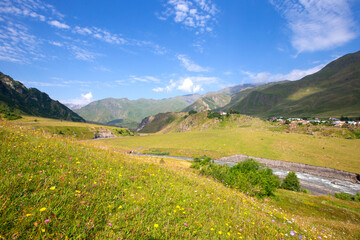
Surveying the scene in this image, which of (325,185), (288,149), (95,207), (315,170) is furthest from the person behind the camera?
(288,149)

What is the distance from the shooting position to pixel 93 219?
402 centimetres

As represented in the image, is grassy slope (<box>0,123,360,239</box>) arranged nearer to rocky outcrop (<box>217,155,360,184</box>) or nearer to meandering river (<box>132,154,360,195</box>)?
meandering river (<box>132,154,360,195</box>)

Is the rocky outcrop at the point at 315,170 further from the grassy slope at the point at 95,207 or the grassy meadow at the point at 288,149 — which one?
the grassy slope at the point at 95,207

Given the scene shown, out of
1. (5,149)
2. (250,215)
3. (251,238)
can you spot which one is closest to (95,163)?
(5,149)

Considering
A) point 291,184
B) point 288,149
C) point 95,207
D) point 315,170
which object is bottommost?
point 315,170

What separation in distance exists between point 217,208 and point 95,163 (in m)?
6.62

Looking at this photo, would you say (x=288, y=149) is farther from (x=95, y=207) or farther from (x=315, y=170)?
(x=95, y=207)

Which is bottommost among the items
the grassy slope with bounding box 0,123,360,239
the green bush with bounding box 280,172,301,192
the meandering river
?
the meandering river

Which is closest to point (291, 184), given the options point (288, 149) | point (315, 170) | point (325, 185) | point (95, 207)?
point (325, 185)

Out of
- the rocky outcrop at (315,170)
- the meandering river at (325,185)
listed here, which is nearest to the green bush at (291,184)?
the meandering river at (325,185)

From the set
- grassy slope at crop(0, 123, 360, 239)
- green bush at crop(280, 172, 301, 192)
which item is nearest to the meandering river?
green bush at crop(280, 172, 301, 192)

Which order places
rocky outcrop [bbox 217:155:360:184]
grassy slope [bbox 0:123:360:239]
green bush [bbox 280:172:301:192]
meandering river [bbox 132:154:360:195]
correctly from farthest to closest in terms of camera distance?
rocky outcrop [bbox 217:155:360:184], meandering river [bbox 132:154:360:195], green bush [bbox 280:172:301:192], grassy slope [bbox 0:123:360:239]

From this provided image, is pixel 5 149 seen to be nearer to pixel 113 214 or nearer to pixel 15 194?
pixel 15 194

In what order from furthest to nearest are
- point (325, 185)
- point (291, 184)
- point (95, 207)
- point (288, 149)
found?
point (288, 149)
point (325, 185)
point (291, 184)
point (95, 207)
